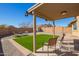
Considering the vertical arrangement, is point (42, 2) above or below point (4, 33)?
above

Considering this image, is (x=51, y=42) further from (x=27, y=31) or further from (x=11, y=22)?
(x=11, y=22)

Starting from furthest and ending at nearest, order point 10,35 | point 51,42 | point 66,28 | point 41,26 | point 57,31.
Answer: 1. point 66,28
2. point 57,31
3. point 41,26
4. point 10,35
5. point 51,42

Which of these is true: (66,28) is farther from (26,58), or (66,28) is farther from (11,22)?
(26,58)

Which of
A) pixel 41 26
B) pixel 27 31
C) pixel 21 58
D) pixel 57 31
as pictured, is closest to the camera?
pixel 21 58

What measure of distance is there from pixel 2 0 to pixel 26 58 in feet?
8.31

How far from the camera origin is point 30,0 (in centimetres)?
731

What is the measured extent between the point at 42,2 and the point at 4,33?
16.6m

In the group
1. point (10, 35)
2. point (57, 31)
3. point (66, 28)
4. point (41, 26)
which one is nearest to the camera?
point (10, 35)

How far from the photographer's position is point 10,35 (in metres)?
25.4

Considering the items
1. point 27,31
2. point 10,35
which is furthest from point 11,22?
point 27,31

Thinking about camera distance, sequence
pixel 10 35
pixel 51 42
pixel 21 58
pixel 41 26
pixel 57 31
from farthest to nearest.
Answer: pixel 57 31
pixel 41 26
pixel 10 35
pixel 51 42
pixel 21 58

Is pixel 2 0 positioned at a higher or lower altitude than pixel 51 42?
higher

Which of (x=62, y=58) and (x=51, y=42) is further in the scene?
(x=51, y=42)

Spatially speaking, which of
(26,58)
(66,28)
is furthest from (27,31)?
(26,58)
